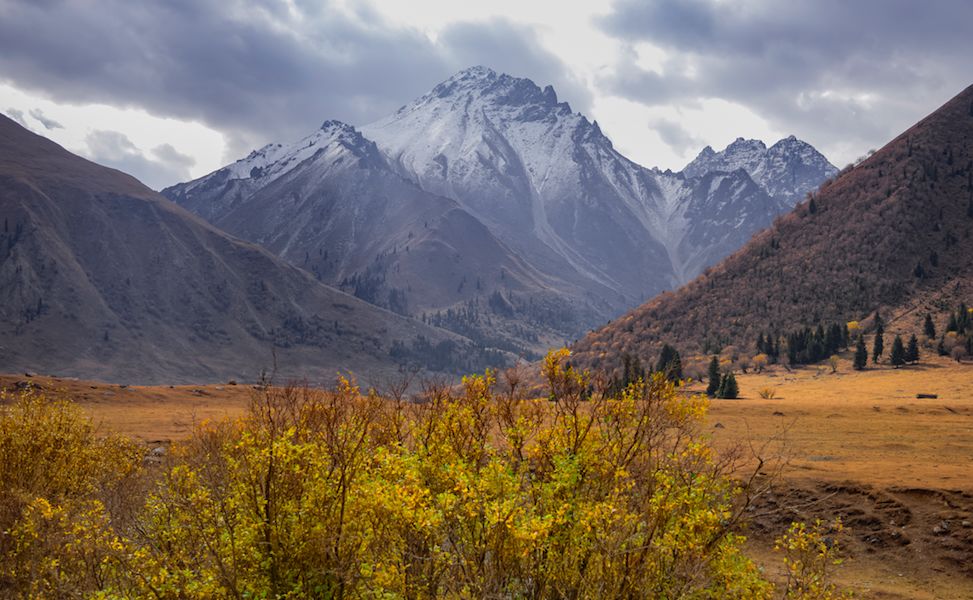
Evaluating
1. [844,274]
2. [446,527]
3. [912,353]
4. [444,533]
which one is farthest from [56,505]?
[844,274]

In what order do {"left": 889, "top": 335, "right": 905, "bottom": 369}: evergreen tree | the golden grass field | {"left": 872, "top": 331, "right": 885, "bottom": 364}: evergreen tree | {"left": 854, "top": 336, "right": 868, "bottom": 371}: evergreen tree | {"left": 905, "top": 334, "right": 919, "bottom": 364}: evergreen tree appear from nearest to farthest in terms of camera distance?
the golden grass field, {"left": 905, "top": 334, "right": 919, "bottom": 364}: evergreen tree, {"left": 889, "top": 335, "right": 905, "bottom": 369}: evergreen tree, {"left": 854, "top": 336, "right": 868, "bottom": 371}: evergreen tree, {"left": 872, "top": 331, "right": 885, "bottom": 364}: evergreen tree

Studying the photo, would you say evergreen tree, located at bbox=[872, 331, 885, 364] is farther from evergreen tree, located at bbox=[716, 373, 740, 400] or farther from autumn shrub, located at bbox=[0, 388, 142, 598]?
autumn shrub, located at bbox=[0, 388, 142, 598]

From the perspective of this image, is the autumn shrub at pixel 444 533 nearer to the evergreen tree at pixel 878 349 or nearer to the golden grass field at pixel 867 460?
the golden grass field at pixel 867 460

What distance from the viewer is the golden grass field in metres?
27.3

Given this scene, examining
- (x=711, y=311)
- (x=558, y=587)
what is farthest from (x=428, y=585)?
(x=711, y=311)

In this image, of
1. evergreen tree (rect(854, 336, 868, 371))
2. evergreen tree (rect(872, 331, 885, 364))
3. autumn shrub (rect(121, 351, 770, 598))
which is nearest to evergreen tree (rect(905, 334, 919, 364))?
evergreen tree (rect(872, 331, 885, 364))

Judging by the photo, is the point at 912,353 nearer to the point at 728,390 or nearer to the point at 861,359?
the point at 861,359

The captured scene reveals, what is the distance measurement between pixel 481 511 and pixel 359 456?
3601mm

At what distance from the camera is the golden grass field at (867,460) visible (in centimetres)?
2730

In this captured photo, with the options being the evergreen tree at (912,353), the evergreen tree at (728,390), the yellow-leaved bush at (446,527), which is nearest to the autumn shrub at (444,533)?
the yellow-leaved bush at (446,527)

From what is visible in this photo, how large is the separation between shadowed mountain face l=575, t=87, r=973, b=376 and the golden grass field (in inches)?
2593

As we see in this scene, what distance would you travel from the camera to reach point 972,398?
7188 centimetres

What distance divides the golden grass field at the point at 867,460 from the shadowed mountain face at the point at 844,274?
216 feet

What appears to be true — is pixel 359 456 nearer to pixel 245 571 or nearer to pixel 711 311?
pixel 245 571
